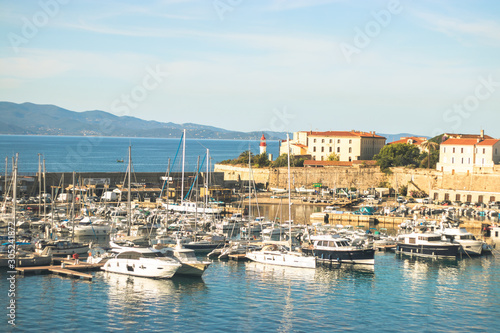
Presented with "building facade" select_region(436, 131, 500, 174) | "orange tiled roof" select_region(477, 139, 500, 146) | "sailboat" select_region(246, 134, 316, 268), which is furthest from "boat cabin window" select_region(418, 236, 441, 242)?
"orange tiled roof" select_region(477, 139, 500, 146)

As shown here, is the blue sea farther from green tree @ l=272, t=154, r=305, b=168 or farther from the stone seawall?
green tree @ l=272, t=154, r=305, b=168

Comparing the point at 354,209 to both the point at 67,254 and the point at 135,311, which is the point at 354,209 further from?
the point at 135,311

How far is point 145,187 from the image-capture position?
5681cm

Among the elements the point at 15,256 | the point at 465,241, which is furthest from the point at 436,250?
the point at 15,256

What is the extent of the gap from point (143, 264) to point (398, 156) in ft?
145

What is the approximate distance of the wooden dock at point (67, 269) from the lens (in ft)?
81.3

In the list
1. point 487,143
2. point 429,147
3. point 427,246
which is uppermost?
point 487,143

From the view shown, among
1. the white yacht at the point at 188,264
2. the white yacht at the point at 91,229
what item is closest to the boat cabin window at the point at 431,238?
the white yacht at the point at 188,264

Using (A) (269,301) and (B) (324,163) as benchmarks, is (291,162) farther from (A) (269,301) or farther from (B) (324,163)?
(A) (269,301)

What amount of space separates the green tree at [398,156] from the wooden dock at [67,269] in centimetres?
4229

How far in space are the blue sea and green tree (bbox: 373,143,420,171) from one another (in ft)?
115

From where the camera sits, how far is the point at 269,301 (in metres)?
21.8

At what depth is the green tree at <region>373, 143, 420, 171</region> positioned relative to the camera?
6272 centimetres

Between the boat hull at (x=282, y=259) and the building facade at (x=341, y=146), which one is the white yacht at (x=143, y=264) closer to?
the boat hull at (x=282, y=259)
